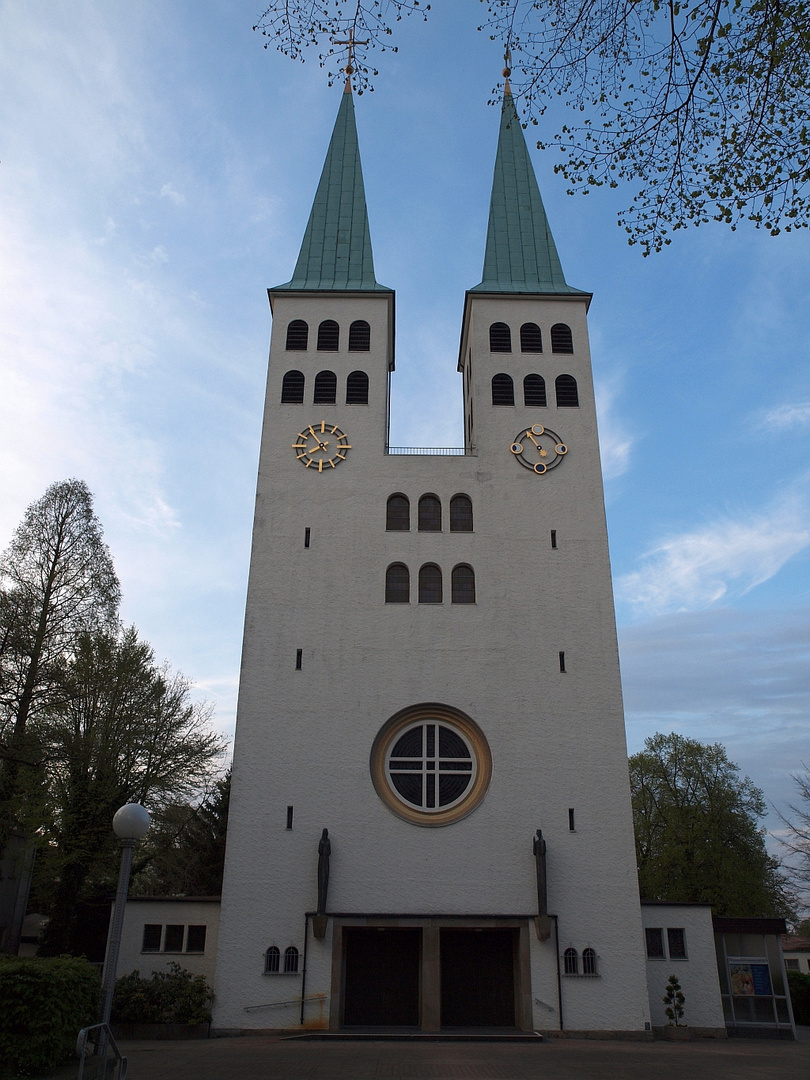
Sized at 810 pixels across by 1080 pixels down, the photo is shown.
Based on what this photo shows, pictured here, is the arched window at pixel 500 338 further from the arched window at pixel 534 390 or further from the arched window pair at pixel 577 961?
the arched window pair at pixel 577 961

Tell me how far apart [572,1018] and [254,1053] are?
784cm

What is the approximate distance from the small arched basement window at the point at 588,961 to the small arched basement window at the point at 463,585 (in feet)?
30.3

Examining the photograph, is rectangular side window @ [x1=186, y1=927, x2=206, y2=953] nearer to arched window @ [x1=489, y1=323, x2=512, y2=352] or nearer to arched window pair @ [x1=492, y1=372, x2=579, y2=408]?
arched window pair @ [x1=492, y1=372, x2=579, y2=408]

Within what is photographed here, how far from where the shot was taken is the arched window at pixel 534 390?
88.5 feet

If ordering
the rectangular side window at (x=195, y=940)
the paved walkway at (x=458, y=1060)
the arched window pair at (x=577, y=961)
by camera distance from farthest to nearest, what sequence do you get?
the rectangular side window at (x=195, y=940)
the arched window pair at (x=577, y=961)
the paved walkway at (x=458, y=1060)

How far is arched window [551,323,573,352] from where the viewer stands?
91.9 ft

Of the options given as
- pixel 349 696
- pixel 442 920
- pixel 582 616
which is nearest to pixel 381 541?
pixel 349 696

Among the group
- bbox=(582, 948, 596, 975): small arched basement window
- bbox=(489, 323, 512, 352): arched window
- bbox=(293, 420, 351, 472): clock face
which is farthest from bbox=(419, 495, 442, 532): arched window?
bbox=(582, 948, 596, 975): small arched basement window

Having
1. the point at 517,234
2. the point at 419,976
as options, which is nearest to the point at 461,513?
the point at 517,234

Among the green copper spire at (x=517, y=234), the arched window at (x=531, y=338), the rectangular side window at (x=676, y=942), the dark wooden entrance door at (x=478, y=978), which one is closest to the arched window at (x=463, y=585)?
the arched window at (x=531, y=338)

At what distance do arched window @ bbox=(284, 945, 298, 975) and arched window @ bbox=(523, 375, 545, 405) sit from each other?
55.6 ft

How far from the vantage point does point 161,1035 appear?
1905 centimetres

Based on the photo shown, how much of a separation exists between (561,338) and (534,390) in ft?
7.95

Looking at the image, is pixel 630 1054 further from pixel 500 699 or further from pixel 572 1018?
pixel 500 699
